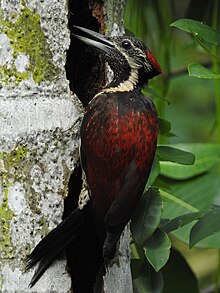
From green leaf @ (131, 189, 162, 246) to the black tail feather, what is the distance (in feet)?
0.53

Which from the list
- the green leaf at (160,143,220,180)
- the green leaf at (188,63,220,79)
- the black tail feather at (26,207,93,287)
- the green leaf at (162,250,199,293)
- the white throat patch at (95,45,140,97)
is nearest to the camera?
the black tail feather at (26,207,93,287)

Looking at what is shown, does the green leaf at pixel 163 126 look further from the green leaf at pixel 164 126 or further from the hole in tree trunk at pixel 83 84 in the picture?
the hole in tree trunk at pixel 83 84

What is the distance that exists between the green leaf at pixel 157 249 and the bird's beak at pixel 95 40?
625mm

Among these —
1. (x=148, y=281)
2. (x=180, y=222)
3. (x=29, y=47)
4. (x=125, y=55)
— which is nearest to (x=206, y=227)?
(x=180, y=222)

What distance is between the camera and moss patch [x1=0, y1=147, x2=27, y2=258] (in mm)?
3068

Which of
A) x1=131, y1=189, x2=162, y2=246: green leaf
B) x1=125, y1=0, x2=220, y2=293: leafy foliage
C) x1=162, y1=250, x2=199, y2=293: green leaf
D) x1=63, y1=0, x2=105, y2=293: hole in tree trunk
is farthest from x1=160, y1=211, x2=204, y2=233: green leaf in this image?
x1=162, y1=250, x2=199, y2=293: green leaf

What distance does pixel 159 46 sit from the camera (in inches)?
162

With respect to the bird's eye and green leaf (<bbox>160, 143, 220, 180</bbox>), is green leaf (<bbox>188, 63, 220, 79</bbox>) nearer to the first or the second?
the bird's eye

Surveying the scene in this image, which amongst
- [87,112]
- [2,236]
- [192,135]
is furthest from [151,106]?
[192,135]

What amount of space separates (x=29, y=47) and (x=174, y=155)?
68 cm

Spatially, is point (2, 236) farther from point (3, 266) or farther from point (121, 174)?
point (121, 174)

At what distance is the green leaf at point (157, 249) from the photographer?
320cm

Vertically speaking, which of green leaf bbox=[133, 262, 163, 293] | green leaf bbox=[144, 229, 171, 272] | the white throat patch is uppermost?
the white throat patch

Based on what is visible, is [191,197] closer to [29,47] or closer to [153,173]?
[153,173]
